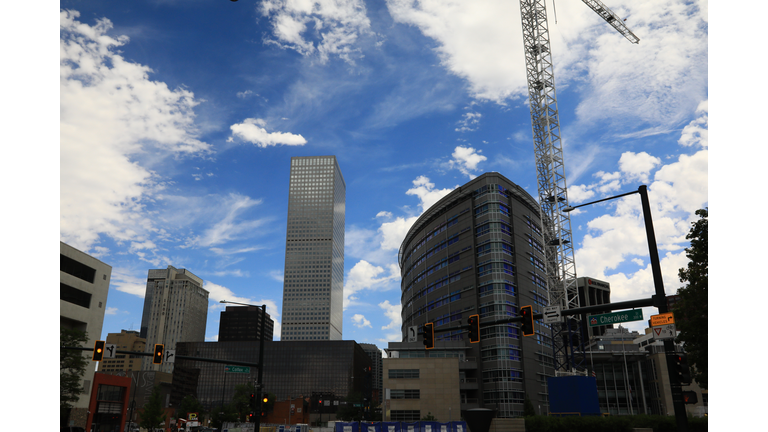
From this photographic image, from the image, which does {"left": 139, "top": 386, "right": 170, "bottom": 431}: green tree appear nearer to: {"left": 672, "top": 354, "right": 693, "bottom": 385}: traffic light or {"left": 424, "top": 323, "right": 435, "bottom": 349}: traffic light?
{"left": 424, "top": 323, "right": 435, "bottom": 349}: traffic light

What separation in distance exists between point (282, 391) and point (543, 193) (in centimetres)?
13721

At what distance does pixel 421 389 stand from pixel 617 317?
240 feet

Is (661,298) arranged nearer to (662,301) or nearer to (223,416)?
(662,301)

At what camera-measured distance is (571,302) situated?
272 feet

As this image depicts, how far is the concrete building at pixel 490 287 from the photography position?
304 ft

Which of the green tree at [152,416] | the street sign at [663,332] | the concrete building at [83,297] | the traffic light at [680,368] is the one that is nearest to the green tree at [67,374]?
the concrete building at [83,297]

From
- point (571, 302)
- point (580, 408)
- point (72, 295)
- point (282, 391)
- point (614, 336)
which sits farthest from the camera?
point (282, 391)

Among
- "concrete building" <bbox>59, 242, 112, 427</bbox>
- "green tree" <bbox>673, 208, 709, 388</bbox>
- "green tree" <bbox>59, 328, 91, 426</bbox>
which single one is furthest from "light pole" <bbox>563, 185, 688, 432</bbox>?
"concrete building" <bbox>59, 242, 112, 427</bbox>

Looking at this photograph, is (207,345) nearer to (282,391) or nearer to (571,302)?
(282,391)

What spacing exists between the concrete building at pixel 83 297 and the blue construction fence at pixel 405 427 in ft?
140

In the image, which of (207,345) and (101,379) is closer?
(101,379)

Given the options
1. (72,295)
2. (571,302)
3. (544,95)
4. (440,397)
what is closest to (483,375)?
(440,397)

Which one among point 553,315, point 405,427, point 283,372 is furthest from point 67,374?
point 283,372

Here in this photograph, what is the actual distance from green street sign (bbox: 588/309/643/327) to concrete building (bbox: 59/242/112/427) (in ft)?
206
